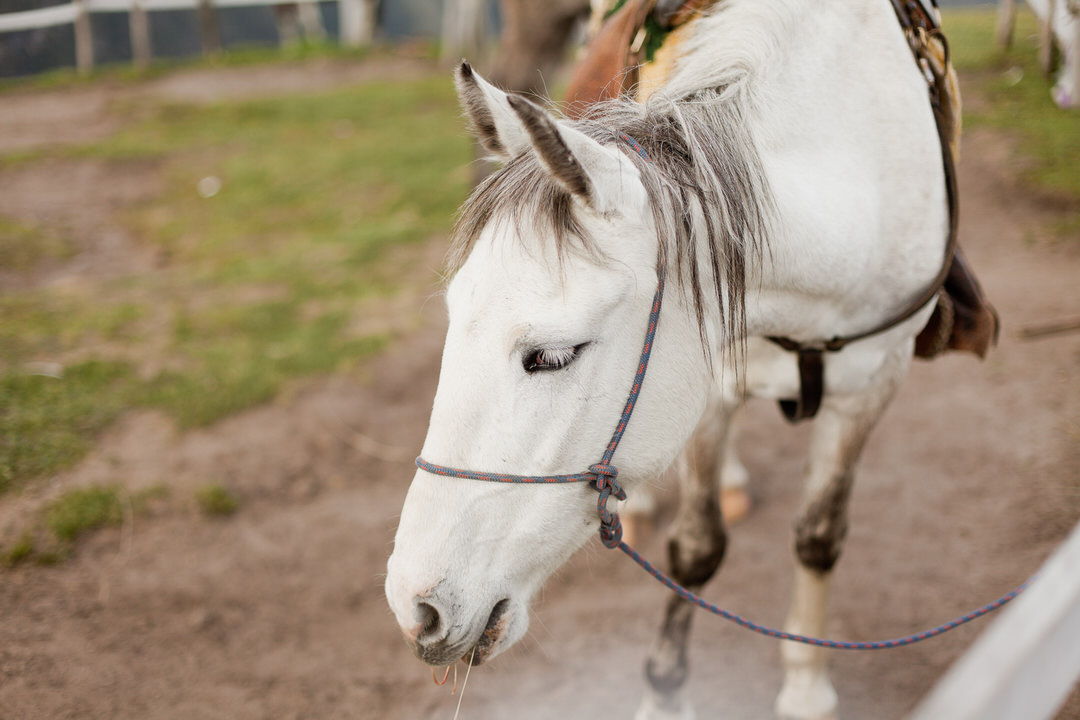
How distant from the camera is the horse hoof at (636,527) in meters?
3.09

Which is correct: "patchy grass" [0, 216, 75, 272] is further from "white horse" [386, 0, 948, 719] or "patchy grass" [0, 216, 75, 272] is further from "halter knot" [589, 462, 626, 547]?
"halter knot" [589, 462, 626, 547]

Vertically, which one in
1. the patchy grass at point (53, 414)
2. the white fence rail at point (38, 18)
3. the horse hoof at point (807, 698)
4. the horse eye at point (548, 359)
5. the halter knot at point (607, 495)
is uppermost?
the horse eye at point (548, 359)

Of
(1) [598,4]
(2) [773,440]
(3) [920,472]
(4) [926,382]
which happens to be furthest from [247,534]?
(4) [926,382]

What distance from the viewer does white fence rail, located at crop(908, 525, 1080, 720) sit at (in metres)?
0.79

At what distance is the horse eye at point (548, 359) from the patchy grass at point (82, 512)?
259 centimetres

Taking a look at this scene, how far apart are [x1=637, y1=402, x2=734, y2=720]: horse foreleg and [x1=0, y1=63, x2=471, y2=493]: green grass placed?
7.61 feet

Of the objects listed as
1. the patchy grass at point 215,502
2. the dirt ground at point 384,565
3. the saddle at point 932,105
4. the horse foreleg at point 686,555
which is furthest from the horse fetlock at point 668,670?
the patchy grass at point 215,502

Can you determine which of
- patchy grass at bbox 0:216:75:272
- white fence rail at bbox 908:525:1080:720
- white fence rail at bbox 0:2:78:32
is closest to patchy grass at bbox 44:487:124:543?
patchy grass at bbox 0:216:75:272

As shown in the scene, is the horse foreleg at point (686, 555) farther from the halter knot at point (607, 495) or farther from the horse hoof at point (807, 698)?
the halter knot at point (607, 495)

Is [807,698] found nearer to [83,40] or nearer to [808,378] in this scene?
[808,378]

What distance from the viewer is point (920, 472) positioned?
127 inches

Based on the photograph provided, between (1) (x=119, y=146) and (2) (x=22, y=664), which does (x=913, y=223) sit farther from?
(1) (x=119, y=146)

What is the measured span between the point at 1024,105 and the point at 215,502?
624cm

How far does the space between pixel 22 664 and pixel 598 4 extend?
10.5ft
